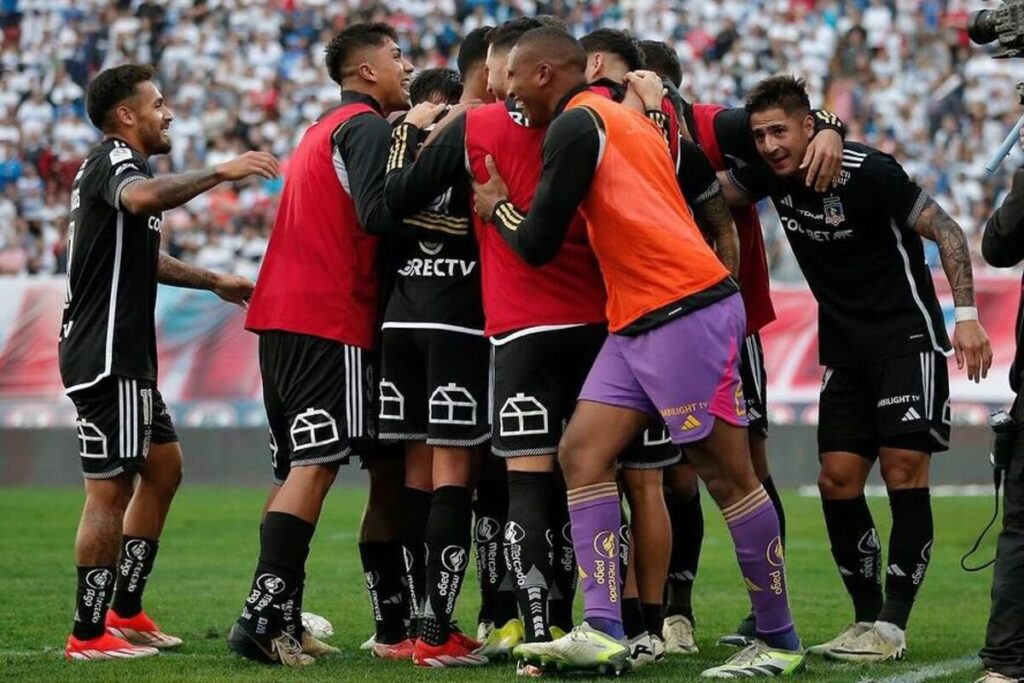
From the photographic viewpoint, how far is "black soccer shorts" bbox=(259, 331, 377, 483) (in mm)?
7625

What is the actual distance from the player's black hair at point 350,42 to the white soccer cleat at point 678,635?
313cm

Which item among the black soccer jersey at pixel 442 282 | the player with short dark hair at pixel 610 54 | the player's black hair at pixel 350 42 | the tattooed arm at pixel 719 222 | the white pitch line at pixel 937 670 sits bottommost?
the white pitch line at pixel 937 670

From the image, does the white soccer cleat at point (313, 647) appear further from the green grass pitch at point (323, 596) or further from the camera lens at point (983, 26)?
the camera lens at point (983, 26)

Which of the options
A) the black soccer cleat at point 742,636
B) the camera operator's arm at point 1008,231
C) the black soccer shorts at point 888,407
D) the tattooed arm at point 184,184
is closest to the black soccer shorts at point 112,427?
the tattooed arm at point 184,184

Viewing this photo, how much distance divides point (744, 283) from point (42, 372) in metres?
11.5

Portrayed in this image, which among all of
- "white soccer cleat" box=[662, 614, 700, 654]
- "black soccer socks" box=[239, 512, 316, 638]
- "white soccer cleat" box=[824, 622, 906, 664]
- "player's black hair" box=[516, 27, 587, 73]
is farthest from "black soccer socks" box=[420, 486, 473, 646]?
"player's black hair" box=[516, 27, 587, 73]

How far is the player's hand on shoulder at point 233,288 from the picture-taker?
886 cm

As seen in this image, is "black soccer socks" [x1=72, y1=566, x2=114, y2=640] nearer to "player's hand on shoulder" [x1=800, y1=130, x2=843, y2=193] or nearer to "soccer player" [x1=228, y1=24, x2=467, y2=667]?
"soccer player" [x1=228, y1=24, x2=467, y2=667]

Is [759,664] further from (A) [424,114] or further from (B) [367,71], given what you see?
(B) [367,71]

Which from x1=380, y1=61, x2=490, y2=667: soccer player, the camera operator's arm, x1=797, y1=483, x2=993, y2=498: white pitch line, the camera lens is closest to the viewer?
the camera operator's arm

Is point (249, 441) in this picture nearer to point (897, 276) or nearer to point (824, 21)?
point (897, 276)

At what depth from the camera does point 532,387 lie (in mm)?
7141

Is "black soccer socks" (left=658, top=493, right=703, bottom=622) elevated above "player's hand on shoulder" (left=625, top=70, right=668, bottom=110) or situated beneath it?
situated beneath

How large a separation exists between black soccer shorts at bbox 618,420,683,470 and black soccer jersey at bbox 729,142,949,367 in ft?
4.26
